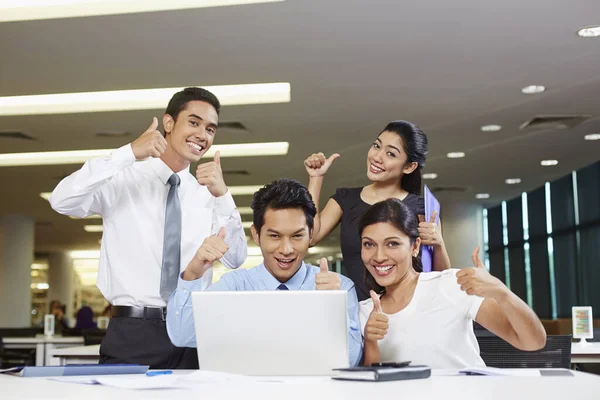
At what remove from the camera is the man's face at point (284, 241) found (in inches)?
94.0

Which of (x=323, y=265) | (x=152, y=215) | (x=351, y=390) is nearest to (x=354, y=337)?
(x=323, y=265)

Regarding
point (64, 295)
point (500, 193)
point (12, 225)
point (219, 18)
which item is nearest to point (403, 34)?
point (219, 18)

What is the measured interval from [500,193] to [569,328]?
4350 millimetres

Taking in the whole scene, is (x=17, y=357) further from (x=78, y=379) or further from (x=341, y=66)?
Result: (x=78, y=379)

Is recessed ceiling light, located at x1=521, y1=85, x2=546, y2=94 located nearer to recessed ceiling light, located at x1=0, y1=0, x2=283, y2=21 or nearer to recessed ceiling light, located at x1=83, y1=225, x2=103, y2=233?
recessed ceiling light, located at x1=0, y1=0, x2=283, y2=21

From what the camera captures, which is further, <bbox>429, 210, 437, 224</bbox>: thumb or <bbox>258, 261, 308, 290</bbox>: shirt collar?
<bbox>429, 210, 437, 224</bbox>: thumb

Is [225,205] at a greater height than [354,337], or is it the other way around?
[225,205]

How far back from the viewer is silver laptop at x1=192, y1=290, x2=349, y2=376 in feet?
5.85

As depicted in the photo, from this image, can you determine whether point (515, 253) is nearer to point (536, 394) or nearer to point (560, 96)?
point (560, 96)

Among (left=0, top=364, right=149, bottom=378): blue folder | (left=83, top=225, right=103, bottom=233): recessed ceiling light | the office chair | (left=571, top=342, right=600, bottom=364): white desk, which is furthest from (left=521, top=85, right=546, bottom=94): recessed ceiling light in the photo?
(left=83, top=225, right=103, bottom=233): recessed ceiling light

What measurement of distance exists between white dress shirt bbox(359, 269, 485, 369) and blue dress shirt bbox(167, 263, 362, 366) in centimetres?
13

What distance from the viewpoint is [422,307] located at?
2334 mm

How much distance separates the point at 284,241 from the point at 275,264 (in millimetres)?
77

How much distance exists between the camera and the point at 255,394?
1.43m
